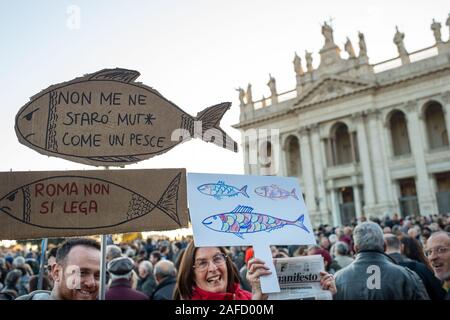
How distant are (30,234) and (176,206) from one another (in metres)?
0.87

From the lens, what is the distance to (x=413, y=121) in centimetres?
2864

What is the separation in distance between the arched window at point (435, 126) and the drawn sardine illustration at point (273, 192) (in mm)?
30063

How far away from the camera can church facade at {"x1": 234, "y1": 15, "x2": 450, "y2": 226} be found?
2797 centimetres

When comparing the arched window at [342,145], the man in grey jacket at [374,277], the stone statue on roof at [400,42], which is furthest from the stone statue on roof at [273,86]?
the man in grey jacket at [374,277]

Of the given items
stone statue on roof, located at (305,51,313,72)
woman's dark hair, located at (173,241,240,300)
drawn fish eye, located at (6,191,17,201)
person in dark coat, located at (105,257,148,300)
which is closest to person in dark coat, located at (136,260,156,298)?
person in dark coat, located at (105,257,148,300)

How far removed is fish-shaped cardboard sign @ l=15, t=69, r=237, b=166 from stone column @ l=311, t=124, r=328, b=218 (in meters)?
30.4

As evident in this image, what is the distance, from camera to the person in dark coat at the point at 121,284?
4.10 m

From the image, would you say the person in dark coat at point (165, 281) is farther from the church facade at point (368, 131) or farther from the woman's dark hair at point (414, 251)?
the church facade at point (368, 131)

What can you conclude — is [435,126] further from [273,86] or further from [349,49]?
[273,86]

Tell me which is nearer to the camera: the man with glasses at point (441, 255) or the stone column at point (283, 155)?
the man with glasses at point (441, 255)

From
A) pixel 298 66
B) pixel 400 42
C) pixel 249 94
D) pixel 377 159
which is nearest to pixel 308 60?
pixel 298 66

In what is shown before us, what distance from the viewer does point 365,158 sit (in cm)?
3030

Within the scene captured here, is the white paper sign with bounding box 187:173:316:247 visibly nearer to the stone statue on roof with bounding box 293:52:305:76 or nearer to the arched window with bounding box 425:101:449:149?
the arched window with bounding box 425:101:449:149

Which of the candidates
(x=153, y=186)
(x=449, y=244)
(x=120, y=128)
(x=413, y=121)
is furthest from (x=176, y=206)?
(x=413, y=121)
